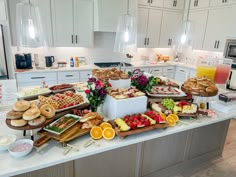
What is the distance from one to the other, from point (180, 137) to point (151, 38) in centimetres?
336

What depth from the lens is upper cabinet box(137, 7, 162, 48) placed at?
181 inches

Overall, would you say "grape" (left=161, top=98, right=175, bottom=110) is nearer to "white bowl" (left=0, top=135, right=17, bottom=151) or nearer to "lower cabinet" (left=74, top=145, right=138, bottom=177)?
"lower cabinet" (left=74, top=145, right=138, bottom=177)

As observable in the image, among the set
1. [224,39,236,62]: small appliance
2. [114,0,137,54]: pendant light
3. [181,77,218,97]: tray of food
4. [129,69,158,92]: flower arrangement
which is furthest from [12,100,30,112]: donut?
[224,39,236,62]: small appliance

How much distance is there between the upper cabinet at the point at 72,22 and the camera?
3.60 m

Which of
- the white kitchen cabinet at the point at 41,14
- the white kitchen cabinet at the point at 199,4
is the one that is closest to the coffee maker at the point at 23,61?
the white kitchen cabinet at the point at 41,14

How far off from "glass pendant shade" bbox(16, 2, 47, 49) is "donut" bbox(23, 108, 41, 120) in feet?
2.38

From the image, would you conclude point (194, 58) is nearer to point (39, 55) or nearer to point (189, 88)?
point (189, 88)

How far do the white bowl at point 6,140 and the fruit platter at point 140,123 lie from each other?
2.44 ft

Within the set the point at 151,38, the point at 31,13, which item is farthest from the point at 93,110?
the point at 151,38

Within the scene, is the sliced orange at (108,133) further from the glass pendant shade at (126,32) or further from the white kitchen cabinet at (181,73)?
the white kitchen cabinet at (181,73)

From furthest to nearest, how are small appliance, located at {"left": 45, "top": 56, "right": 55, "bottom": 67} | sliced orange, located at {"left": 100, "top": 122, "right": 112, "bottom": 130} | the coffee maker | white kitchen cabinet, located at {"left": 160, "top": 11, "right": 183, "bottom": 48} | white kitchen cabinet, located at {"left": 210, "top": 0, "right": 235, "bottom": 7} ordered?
1. white kitchen cabinet, located at {"left": 160, "top": 11, "right": 183, "bottom": 48}
2. white kitchen cabinet, located at {"left": 210, "top": 0, "right": 235, "bottom": 7}
3. small appliance, located at {"left": 45, "top": 56, "right": 55, "bottom": 67}
4. the coffee maker
5. sliced orange, located at {"left": 100, "top": 122, "right": 112, "bottom": 130}

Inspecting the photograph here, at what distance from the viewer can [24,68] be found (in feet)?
11.5

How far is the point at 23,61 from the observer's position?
3.45 m

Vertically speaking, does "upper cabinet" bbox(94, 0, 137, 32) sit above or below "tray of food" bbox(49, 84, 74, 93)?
above
